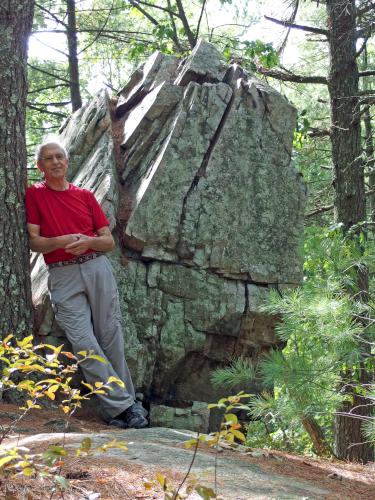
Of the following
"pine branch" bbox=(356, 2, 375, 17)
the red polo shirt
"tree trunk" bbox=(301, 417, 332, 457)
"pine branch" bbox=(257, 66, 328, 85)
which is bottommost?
"tree trunk" bbox=(301, 417, 332, 457)

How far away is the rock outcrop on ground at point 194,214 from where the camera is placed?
6590 mm

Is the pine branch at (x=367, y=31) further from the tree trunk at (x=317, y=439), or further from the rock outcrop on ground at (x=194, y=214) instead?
the tree trunk at (x=317, y=439)

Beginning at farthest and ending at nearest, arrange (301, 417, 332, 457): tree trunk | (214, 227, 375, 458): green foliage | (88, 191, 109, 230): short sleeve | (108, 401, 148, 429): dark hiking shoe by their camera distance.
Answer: (301, 417, 332, 457): tree trunk < (88, 191, 109, 230): short sleeve < (108, 401, 148, 429): dark hiking shoe < (214, 227, 375, 458): green foliage

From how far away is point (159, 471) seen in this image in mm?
3691

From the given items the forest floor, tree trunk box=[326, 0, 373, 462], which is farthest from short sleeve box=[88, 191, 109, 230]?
tree trunk box=[326, 0, 373, 462]

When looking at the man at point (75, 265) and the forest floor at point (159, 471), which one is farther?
the man at point (75, 265)

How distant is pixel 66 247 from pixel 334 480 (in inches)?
107

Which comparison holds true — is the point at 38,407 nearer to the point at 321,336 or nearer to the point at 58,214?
the point at 321,336

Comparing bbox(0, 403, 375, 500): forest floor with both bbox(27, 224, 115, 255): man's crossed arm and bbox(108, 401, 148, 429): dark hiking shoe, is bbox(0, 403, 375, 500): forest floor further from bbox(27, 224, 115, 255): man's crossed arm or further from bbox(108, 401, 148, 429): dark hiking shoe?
bbox(27, 224, 115, 255): man's crossed arm

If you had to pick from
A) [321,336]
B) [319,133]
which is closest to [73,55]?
[319,133]

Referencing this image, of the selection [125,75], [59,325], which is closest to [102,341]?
[59,325]

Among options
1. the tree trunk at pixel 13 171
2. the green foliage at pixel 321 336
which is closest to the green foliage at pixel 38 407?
the green foliage at pixel 321 336

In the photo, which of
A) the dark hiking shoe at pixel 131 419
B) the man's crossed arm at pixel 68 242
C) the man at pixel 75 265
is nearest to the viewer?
the dark hiking shoe at pixel 131 419

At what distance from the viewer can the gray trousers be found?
19.0 feet
